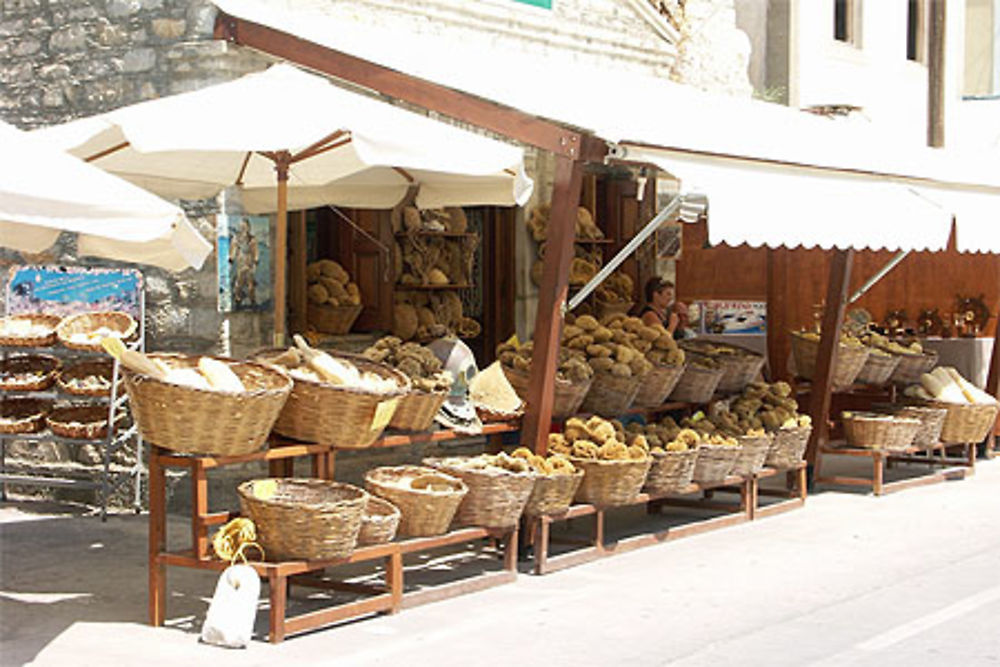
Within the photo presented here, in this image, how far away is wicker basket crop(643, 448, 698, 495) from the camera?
9.52 m

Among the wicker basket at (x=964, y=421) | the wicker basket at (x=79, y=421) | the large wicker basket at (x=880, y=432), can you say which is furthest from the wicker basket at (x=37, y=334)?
the wicker basket at (x=964, y=421)

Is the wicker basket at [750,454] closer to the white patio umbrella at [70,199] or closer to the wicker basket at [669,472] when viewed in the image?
the wicker basket at [669,472]

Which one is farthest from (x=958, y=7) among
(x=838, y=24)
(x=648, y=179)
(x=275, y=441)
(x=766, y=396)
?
(x=275, y=441)

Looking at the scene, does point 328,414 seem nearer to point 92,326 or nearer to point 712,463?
point 712,463

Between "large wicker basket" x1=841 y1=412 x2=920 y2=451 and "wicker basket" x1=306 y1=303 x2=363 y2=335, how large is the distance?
380 cm

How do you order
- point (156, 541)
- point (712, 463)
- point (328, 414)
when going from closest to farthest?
point (156, 541), point (328, 414), point (712, 463)

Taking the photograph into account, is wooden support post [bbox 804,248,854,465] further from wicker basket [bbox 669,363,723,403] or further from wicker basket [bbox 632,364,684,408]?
wicker basket [bbox 632,364,684,408]

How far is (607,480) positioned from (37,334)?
158 inches

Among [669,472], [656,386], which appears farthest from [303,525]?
[656,386]

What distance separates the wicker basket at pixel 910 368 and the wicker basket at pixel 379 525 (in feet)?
20.9

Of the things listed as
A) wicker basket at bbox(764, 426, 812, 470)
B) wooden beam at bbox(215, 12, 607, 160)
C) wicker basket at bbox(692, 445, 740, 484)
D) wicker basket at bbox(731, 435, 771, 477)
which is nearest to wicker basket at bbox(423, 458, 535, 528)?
wooden beam at bbox(215, 12, 607, 160)

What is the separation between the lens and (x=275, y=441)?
307 inches

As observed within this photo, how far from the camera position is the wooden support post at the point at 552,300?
866 cm

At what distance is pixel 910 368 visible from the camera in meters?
12.9
